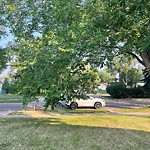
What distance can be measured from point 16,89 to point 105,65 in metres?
2.30

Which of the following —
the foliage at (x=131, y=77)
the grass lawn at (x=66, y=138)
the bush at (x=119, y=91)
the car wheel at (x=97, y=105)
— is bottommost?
the grass lawn at (x=66, y=138)

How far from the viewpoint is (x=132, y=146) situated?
6.80 m

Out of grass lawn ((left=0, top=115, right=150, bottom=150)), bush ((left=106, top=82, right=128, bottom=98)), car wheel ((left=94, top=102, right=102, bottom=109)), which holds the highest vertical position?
bush ((left=106, top=82, right=128, bottom=98))

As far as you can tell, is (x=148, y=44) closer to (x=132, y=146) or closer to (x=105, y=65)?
(x=105, y=65)

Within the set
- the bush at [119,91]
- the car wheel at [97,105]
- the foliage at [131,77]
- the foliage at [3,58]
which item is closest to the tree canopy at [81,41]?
the foliage at [3,58]

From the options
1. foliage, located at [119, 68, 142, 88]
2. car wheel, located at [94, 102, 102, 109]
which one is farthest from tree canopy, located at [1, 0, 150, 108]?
foliage, located at [119, 68, 142, 88]

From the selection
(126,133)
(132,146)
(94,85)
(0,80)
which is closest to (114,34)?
(94,85)

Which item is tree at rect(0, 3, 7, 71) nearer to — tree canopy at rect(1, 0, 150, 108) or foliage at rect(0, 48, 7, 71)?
foliage at rect(0, 48, 7, 71)

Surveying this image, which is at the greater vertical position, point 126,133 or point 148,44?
point 148,44

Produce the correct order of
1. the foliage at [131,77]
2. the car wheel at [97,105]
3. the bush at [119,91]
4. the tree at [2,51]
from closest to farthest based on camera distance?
the tree at [2,51] → the car wheel at [97,105] → the bush at [119,91] → the foliage at [131,77]

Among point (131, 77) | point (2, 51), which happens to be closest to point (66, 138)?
point (2, 51)

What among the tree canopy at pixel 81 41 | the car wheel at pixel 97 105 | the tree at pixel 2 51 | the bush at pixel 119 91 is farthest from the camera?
the bush at pixel 119 91

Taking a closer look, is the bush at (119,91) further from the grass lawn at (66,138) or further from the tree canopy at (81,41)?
the tree canopy at (81,41)

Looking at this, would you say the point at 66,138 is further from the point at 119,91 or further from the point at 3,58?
the point at 119,91
